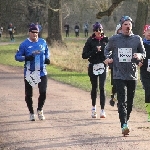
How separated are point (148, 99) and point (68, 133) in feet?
6.13

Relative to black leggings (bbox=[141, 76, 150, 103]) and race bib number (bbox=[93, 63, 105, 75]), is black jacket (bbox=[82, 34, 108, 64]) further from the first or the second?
black leggings (bbox=[141, 76, 150, 103])

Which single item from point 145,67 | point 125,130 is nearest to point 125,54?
point 125,130

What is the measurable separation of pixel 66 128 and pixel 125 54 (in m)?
1.76

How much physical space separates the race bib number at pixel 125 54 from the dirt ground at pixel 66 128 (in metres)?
1.26

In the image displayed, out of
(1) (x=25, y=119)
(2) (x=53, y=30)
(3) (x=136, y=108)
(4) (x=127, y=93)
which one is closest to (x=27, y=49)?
(1) (x=25, y=119)

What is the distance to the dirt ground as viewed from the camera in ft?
23.3

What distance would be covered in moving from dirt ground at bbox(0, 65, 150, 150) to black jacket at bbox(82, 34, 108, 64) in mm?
1187

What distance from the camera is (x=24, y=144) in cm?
713

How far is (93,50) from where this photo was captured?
9359 mm

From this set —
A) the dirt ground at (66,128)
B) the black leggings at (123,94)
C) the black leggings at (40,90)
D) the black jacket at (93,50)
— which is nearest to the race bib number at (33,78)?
the black leggings at (40,90)

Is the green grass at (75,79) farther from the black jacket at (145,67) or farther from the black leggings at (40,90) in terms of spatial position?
the black leggings at (40,90)

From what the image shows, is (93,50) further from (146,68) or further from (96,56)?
(146,68)

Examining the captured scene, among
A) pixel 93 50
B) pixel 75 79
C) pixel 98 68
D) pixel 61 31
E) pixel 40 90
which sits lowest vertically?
pixel 75 79

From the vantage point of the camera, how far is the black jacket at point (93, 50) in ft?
30.8
